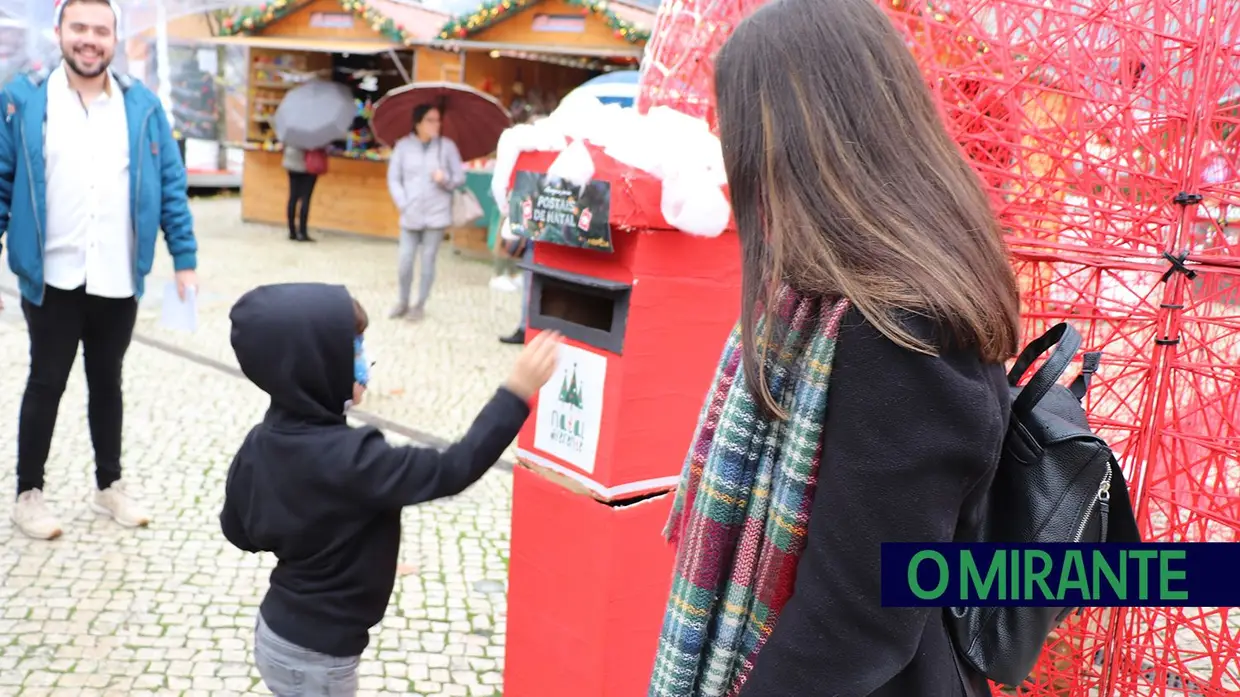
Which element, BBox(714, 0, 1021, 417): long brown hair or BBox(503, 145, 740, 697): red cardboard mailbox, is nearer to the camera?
BBox(714, 0, 1021, 417): long brown hair

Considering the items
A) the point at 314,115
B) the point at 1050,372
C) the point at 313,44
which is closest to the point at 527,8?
the point at 314,115

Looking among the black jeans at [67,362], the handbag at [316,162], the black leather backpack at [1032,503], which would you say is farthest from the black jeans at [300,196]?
the black leather backpack at [1032,503]

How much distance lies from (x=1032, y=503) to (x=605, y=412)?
→ 3.77 ft

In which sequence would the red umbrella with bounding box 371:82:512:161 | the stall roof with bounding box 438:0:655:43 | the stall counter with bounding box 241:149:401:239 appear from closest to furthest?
the red umbrella with bounding box 371:82:512:161
the stall roof with bounding box 438:0:655:43
the stall counter with bounding box 241:149:401:239

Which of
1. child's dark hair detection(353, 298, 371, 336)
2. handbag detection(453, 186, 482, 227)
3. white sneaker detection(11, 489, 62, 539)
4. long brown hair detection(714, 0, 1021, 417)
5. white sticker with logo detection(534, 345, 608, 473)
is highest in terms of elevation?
long brown hair detection(714, 0, 1021, 417)

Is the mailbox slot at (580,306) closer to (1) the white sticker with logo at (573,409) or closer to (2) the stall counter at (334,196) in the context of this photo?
(1) the white sticker with logo at (573,409)

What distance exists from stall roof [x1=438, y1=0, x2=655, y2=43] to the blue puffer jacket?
289 inches

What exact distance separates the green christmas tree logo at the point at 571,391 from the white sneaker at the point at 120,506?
2.46 metres

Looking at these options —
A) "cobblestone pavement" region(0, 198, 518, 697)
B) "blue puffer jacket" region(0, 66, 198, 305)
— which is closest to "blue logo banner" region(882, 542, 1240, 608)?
"cobblestone pavement" region(0, 198, 518, 697)

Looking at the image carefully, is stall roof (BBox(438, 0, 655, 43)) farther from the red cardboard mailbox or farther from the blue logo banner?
the blue logo banner

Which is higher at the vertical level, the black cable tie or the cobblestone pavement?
the black cable tie

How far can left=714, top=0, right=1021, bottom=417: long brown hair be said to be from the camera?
3.91 feet

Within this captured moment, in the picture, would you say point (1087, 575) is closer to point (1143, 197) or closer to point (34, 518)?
point (1143, 197)

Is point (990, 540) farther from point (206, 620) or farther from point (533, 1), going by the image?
point (533, 1)
